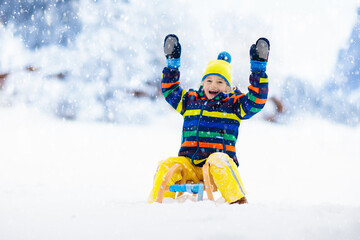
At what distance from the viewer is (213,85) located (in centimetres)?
281

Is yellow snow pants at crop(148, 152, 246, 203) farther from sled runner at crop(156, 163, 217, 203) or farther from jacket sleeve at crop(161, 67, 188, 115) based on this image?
jacket sleeve at crop(161, 67, 188, 115)

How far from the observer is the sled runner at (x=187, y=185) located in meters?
2.42

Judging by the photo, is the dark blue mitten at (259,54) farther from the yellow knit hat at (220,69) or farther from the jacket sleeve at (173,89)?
the jacket sleeve at (173,89)

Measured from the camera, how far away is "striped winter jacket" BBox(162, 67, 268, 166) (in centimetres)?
255

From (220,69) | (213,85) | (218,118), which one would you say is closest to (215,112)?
(218,118)

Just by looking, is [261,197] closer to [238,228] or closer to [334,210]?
[334,210]

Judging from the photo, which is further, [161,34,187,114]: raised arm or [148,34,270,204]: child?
[161,34,187,114]: raised arm

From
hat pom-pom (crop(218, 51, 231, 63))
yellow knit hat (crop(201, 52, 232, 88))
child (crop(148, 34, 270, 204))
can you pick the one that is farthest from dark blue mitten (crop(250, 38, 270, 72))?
hat pom-pom (crop(218, 51, 231, 63))

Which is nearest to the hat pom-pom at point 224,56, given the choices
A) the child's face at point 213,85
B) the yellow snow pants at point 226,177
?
the child's face at point 213,85

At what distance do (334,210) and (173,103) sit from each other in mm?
1501

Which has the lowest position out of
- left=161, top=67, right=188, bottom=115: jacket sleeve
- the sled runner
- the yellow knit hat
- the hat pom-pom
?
the sled runner

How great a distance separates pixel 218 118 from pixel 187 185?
0.58 metres

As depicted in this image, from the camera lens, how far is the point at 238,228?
1480mm

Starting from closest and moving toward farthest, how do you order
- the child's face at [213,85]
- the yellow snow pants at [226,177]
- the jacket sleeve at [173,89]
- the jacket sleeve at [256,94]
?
1. the yellow snow pants at [226,177]
2. the jacket sleeve at [256,94]
3. the child's face at [213,85]
4. the jacket sleeve at [173,89]
